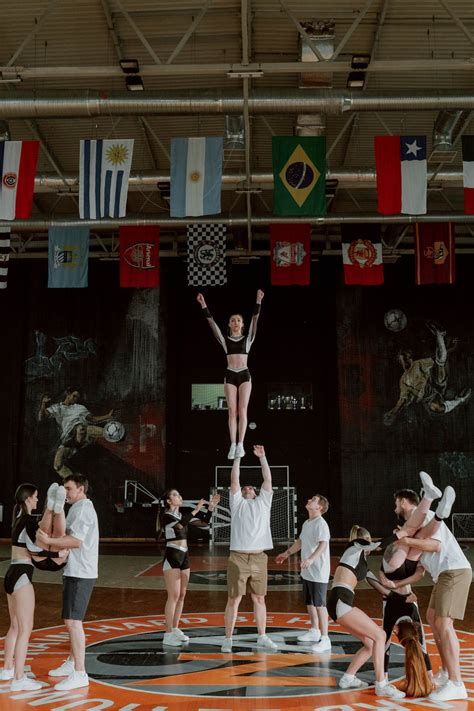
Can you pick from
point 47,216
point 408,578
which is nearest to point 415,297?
point 47,216

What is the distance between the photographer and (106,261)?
26.7m

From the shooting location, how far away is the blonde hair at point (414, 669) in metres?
6.73

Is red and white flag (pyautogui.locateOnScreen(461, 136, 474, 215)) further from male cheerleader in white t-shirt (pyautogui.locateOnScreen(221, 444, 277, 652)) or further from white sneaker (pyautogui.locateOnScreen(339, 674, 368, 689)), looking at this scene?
white sneaker (pyautogui.locateOnScreen(339, 674, 368, 689))

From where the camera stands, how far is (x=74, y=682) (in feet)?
22.8

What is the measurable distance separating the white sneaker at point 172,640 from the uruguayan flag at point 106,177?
8331 mm

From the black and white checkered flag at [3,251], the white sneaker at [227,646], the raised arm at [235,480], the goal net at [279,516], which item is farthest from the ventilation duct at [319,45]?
the goal net at [279,516]

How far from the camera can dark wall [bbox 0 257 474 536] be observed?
2506 centimetres

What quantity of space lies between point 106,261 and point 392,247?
1071 centimetres

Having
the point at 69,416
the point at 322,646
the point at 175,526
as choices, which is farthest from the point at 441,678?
the point at 69,416

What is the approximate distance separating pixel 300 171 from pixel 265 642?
31.6 ft

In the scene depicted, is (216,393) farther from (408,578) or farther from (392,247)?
(408,578)

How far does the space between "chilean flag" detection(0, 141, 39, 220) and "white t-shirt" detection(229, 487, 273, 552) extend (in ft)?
27.3

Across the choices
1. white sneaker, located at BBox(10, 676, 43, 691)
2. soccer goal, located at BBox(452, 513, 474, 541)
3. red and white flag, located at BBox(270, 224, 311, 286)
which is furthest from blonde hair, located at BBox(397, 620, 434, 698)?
soccer goal, located at BBox(452, 513, 474, 541)

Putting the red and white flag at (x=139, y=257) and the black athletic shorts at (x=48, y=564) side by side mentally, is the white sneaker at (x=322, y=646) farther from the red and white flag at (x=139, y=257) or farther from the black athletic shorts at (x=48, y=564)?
the red and white flag at (x=139, y=257)
